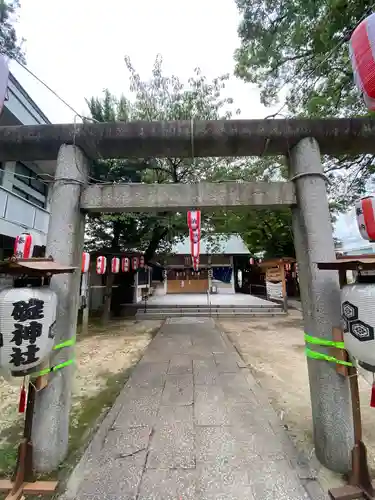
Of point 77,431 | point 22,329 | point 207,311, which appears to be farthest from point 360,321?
point 207,311

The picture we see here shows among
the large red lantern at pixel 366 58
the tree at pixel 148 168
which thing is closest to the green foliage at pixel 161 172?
the tree at pixel 148 168

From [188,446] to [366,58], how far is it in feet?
16.5

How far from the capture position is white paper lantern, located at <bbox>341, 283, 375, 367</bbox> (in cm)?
218

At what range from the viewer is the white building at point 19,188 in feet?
26.9

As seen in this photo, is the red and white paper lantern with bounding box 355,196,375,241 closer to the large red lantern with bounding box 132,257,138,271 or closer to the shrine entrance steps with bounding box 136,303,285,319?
the shrine entrance steps with bounding box 136,303,285,319

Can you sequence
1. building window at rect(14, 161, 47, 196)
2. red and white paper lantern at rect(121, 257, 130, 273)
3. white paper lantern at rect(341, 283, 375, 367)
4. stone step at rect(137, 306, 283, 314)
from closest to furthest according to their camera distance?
white paper lantern at rect(341, 283, 375, 367) → building window at rect(14, 161, 47, 196) → red and white paper lantern at rect(121, 257, 130, 273) → stone step at rect(137, 306, 283, 314)

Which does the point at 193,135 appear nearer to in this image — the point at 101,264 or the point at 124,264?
the point at 101,264

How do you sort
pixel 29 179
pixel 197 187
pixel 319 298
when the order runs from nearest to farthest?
pixel 319 298 → pixel 197 187 → pixel 29 179

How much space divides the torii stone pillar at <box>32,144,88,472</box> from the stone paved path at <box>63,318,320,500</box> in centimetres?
45

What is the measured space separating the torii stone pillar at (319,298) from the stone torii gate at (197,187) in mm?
13

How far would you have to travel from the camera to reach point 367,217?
2.61 meters

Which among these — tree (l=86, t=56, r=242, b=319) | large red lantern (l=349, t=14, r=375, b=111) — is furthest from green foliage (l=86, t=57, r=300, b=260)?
large red lantern (l=349, t=14, r=375, b=111)

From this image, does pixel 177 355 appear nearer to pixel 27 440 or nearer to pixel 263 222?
pixel 27 440

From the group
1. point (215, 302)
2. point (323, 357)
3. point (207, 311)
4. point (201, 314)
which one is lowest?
point (201, 314)
